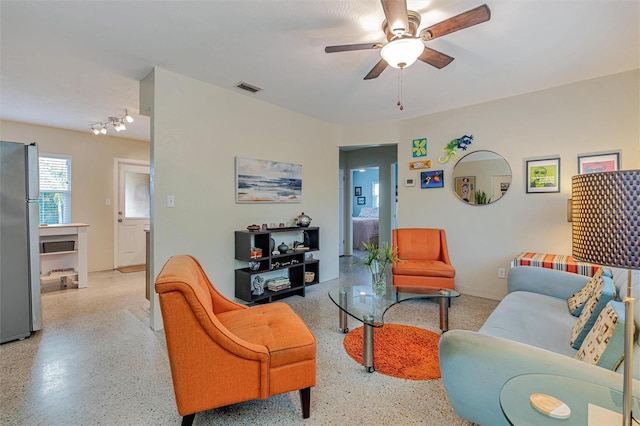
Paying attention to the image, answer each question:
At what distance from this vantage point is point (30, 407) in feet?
5.69

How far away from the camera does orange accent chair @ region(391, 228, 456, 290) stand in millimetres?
3326

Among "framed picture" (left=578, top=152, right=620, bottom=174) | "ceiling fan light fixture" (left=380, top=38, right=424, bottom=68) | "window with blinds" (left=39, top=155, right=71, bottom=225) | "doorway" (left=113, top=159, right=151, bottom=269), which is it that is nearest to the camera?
"ceiling fan light fixture" (left=380, top=38, right=424, bottom=68)

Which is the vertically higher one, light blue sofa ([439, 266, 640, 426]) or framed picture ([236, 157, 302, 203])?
framed picture ([236, 157, 302, 203])

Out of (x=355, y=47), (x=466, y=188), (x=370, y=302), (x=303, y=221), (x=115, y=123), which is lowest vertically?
(x=370, y=302)

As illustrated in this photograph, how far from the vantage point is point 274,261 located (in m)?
3.77

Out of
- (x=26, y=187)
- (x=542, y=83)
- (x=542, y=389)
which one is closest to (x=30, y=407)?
(x=26, y=187)

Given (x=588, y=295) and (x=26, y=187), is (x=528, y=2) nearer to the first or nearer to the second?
(x=588, y=295)

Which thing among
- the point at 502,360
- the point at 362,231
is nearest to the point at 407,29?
the point at 502,360

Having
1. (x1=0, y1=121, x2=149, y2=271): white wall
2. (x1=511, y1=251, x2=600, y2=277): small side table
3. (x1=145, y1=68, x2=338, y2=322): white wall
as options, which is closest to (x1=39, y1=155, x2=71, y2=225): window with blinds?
(x1=0, y1=121, x2=149, y2=271): white wall

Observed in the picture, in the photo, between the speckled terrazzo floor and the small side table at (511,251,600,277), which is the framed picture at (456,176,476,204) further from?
the speckled terrazzo floor

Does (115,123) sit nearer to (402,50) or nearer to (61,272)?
(61,272)

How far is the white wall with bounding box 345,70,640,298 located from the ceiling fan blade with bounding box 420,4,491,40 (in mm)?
2399

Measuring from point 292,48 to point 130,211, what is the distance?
5.00 m

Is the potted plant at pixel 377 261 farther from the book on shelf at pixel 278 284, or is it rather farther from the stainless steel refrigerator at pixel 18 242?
the stainless steel refrigerator at pixel 18 242
